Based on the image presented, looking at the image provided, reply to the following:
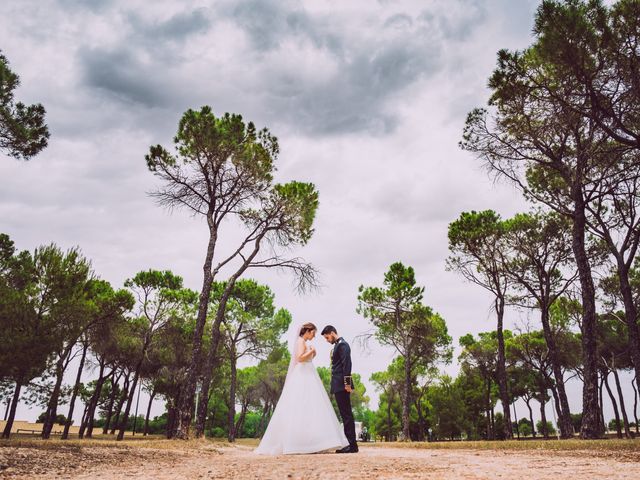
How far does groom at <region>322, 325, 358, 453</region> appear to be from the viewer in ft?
21.6

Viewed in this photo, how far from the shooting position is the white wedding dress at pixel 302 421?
6539 millimetres

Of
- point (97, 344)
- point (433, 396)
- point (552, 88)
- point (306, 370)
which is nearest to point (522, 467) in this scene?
point (306, 370)

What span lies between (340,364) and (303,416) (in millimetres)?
1068

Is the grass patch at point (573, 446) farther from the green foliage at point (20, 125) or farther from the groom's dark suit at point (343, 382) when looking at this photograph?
the green foliage at point (20, 125)

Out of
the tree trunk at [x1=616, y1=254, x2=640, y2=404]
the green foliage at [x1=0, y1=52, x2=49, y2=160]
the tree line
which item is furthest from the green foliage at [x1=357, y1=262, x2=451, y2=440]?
the green foliage at [x1=0, y1=52, x2=49, y2=160]

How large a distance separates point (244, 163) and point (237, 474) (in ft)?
42.9

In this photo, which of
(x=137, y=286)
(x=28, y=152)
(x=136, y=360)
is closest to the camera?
(x=28, y=152)

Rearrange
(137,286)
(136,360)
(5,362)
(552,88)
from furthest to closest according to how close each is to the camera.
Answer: (136,360)
(137,286)
(5,362)
(552,88)

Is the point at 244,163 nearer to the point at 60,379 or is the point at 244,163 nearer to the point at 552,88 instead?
the point at 552,88

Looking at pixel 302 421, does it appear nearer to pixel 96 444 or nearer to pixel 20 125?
pixel 96 444

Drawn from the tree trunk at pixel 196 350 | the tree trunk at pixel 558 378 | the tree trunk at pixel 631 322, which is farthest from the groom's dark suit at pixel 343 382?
the tree trunk at pixel 558 378

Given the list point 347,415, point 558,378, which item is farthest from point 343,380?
point 558,378

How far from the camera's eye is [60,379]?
19.4 m

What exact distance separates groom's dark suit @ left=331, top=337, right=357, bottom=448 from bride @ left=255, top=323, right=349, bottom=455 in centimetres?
31
